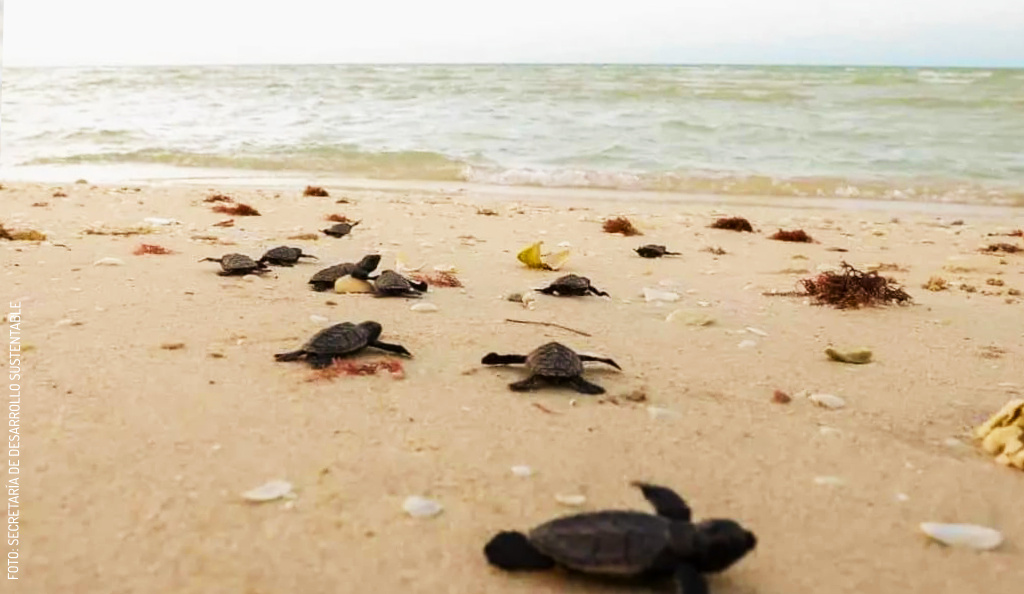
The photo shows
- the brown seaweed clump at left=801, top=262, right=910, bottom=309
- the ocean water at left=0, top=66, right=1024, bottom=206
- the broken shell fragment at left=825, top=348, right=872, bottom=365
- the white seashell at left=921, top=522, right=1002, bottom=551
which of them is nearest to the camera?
the white seashell at left=921, top=522, right=1002, bottom=551

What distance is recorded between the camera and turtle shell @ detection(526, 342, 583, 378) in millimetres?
3576

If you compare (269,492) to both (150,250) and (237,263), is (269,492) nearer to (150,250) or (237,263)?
(237,263)

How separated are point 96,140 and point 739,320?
18.5m

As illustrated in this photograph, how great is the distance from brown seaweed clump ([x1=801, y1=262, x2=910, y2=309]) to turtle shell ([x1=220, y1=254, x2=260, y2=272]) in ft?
12.1

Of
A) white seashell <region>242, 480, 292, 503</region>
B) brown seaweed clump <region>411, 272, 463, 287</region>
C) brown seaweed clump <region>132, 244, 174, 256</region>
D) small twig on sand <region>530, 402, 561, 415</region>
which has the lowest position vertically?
brown seaweed clump <region>132, 244, 174, 256</region>

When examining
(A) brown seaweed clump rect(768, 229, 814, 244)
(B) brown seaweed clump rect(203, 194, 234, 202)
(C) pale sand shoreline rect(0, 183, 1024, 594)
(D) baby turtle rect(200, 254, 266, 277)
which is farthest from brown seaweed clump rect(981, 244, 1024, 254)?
(B) brown seaweed clump rect(203, 194, 234, 202)

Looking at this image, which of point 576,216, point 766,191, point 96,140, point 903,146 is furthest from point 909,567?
point 96,140

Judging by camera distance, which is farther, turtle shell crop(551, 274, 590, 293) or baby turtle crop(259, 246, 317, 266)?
baby turtle crop(259, 246, 317, 266)

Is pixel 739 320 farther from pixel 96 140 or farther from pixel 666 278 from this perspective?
pixel 96 140

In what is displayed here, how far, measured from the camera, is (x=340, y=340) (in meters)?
3.90

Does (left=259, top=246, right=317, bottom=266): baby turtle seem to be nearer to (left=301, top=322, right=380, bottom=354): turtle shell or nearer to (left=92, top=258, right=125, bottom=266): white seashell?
(left=92, top=258, right=125, bottom=266): white seashell

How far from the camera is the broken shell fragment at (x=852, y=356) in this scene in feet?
14.1

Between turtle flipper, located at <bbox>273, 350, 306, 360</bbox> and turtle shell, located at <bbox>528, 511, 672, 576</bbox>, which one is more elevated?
turtle shell, located at <bbox>528, 511, 672, 576</bbox>

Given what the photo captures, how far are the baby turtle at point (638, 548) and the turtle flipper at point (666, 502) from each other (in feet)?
0.42
